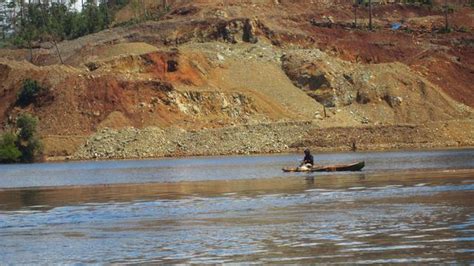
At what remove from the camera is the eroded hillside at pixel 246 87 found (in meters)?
109

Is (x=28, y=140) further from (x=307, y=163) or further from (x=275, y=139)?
(x=307, y=163)

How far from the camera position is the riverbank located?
351 ft

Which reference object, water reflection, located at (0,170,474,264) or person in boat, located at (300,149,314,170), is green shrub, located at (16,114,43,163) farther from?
water reflection, located at (0,170,474,264)

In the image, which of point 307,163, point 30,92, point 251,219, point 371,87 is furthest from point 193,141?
point 251,219

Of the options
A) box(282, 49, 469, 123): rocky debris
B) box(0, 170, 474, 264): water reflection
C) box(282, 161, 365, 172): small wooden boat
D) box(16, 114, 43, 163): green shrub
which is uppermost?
box(282, 49, 469, 123): rocky debris

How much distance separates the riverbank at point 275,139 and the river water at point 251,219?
40707 mm

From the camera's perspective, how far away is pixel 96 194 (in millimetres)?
55656

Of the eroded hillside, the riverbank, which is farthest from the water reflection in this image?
the eroded hillside

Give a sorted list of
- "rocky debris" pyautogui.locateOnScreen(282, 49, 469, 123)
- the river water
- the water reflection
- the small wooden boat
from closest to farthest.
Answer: the water reflection
the river water
the small wooden boat
"rocky debris" pyautogui.locateOnScreen(282, 49, 469, 123)

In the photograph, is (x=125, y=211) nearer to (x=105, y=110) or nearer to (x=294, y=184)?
(x=294, y=184)

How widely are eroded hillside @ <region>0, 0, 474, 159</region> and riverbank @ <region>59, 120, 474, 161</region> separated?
12cm

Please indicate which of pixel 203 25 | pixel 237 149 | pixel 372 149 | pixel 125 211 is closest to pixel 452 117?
pixel 372 149

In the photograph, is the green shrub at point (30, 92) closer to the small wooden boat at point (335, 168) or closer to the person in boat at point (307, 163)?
the person in boat at point (307, 163)

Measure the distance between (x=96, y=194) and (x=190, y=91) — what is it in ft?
208
